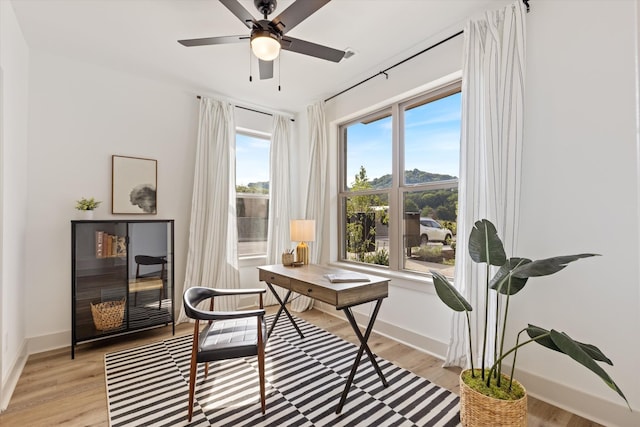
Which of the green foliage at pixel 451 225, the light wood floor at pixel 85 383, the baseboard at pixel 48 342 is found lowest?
the light wood floor at pixel 85 383

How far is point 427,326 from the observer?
9.23 ft

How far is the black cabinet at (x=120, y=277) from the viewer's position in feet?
9.12

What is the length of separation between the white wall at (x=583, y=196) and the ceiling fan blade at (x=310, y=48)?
4.63 feet

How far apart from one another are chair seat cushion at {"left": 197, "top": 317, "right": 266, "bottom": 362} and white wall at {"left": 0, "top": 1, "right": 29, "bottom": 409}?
136 centimetres

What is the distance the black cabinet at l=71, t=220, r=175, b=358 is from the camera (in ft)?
9.12

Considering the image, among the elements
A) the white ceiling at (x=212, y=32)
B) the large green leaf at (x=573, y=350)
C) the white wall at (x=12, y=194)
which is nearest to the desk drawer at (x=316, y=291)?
the large green leaf at (x=573, y=350)

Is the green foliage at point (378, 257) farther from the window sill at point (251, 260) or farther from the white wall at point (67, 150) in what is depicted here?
the white wall at point (67, 150)

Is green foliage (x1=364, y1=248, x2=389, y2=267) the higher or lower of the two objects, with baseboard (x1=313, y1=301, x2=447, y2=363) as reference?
higher

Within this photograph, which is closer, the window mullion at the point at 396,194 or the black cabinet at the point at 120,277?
the black cabinet at the point at 120,277

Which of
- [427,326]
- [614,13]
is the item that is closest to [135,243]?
[427,326]

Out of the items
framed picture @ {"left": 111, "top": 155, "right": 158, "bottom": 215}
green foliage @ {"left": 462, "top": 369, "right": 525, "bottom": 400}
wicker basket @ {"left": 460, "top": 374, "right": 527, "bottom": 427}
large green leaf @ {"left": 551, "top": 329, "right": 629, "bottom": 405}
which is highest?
framed picture @ {"left": 111, "top": 155, "right": 158, "bottom": 215}

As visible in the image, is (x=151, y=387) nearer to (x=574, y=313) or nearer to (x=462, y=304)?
(x=462, y=304)

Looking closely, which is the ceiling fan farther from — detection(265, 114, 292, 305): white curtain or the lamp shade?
detection(265, 114, 292, 305): white curtain

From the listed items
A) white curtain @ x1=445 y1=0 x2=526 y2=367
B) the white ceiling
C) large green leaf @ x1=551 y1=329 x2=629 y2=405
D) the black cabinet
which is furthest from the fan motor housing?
large green leaf @ x1=551 y1=329 x2=629 y2=405
